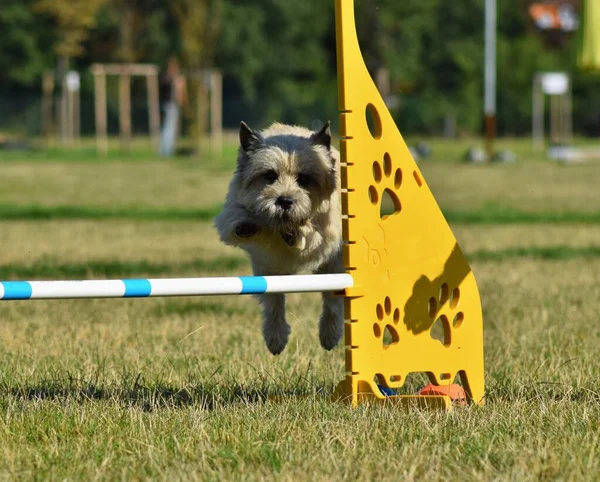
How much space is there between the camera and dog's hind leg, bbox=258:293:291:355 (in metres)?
5.61

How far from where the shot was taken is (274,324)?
18.6 ft

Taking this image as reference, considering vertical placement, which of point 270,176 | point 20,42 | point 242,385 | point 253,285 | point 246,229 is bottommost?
point 242,385

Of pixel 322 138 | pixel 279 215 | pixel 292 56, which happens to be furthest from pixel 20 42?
pixel 279 215

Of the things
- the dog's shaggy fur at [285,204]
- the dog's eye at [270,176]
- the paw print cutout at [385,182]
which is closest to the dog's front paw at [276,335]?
the dog's shaggy fur at [285,204]

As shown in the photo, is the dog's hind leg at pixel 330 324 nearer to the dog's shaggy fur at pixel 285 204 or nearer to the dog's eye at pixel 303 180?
the dog's shaggy fur at pixel 285 204

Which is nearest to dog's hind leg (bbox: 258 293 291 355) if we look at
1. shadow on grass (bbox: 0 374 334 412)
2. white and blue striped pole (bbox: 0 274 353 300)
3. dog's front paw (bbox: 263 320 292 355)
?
dog's front paw (bbox: 263 320 292 355)

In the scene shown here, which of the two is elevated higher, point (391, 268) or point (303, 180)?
point (303, 180)

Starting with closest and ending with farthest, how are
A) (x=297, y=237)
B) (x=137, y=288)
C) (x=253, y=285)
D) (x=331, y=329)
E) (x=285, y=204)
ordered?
1. (x=137, y=288)
2. (x=253, y=285)
3. (x=285, y=204)
4. (x=297, y=237)
5. (x=331, y=329)

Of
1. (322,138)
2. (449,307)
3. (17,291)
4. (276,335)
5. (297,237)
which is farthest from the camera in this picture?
(276,335)

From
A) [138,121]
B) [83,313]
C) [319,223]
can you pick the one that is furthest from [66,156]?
[319,223]

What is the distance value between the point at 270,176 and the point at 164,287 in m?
1.32

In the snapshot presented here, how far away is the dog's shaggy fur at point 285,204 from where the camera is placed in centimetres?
503

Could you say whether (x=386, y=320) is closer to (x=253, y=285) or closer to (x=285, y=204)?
(x=253, y=285)

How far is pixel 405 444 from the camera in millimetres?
3613
